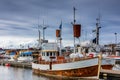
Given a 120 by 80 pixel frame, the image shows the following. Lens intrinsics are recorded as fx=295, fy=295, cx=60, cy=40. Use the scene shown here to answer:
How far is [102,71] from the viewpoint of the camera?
47.4m

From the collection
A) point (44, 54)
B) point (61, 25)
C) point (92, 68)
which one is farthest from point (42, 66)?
point (92, 68)

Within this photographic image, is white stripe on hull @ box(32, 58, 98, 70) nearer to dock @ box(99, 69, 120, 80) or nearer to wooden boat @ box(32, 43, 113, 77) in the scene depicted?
wooden boat @ box(32, 43, 113, 77)

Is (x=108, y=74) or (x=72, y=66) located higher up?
(x=72, y=66)

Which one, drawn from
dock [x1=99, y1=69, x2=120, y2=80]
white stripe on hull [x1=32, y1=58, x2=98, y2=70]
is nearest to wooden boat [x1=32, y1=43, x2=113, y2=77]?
white stripe on hull [x1=32, y1=58, x2=98, y2=70]

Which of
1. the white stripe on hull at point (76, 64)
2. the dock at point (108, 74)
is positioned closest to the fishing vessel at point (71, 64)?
the white stripe on hull at point (76, 64)

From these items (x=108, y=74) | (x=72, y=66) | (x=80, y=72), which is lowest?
(x=108, y=74)

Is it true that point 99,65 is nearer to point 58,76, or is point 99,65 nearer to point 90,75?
point 90,75

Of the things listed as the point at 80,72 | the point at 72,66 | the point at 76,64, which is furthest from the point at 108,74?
the point at 72,66

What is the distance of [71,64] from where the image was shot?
46844 millimetres

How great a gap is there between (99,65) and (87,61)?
1911mm

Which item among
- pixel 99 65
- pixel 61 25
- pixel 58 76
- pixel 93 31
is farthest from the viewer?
pixel 93 31

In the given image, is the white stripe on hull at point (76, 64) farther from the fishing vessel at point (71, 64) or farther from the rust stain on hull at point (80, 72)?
the rust stain on hull at point (80, 72)

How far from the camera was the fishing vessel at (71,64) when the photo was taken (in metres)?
45.0

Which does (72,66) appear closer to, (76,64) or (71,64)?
(71,64)
